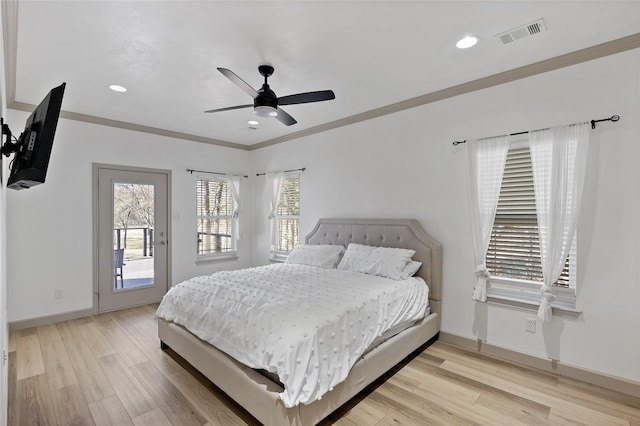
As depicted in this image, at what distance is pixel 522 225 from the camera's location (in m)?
3.01

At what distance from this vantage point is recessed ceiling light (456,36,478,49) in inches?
96.3

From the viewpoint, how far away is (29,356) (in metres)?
3.05

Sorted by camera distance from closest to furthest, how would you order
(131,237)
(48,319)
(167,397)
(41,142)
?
(41,142)
(167,397)
(48,319)
(131,237)

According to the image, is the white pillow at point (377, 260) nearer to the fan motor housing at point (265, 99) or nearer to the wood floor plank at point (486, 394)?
the wood floor plank at point (486, 394)

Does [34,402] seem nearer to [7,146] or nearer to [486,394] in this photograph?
[7,146]

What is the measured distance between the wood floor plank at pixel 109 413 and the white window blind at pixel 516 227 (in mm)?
3407

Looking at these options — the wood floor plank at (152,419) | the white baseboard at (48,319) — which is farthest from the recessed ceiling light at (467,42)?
the white baseboard at (48,319)

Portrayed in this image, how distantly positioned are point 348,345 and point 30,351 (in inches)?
131

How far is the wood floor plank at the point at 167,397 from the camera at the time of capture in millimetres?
2172

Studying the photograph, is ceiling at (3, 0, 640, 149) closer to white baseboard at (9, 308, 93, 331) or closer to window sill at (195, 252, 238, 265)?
white baseboard at (9, 308, 93, 331)

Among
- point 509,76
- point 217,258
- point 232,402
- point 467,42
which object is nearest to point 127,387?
point 232,402

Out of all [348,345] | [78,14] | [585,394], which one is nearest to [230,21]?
[78,14]

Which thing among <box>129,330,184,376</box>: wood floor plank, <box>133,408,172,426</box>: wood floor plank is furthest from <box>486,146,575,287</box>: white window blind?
<box>129,330,184,376</box>: wood floor plank

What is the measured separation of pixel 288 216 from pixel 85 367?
3.34 meters
